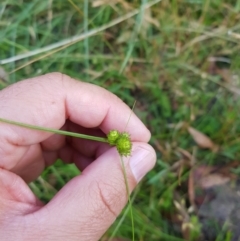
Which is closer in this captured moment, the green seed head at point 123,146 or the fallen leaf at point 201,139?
the green seed head at point 123,146

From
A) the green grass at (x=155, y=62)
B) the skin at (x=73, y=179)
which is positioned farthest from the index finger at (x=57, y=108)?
the green grass at (x=155, y=62)

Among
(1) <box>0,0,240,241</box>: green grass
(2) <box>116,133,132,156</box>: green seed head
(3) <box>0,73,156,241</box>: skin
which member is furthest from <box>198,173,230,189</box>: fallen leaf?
(2) <box>116,133,132,156</box>: green seed head

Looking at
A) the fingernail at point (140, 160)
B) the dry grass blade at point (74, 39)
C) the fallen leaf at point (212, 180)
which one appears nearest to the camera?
the fingernail at point (140, 160)

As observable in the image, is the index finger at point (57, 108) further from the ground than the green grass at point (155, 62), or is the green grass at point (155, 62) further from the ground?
the index finger at point (57, 108)

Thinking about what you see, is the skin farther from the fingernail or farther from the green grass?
the green grass

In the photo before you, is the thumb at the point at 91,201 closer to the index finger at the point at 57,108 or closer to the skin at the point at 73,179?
the skin at the point at 73,179

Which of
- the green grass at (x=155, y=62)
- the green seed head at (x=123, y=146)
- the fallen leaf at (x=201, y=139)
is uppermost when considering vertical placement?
the green seed head at (x=123, y=146)

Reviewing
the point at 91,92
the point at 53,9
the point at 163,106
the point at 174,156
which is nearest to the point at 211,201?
the point at 174,156

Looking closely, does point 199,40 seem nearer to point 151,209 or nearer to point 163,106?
point 163,106
